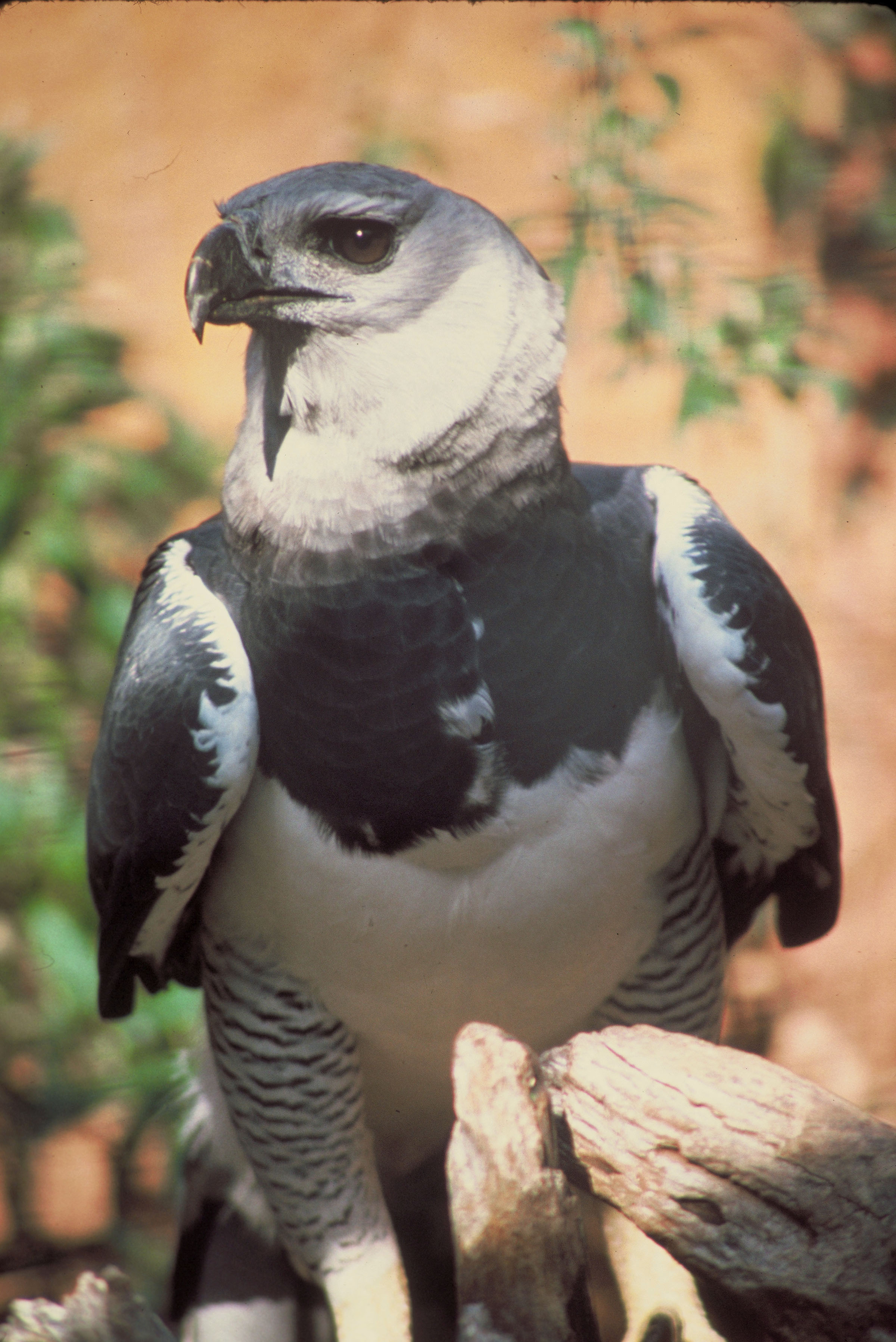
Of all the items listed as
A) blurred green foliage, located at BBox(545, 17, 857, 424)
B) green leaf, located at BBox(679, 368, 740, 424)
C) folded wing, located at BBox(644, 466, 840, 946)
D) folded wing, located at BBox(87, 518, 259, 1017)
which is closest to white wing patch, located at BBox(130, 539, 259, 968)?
folded wing, located at BBox(87, 518, 259, 1017)

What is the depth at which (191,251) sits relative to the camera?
175cm

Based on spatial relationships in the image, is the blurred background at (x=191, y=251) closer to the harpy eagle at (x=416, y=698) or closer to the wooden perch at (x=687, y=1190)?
the harpy eagle at (x=416, y=698)

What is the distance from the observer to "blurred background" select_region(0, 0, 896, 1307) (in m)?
1.68

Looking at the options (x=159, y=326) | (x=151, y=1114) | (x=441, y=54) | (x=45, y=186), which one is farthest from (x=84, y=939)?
(x=441, y=54)

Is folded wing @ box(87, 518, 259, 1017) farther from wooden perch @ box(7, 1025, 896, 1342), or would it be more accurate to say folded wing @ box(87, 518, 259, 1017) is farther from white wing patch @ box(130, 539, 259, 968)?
wooden perch @ box(7, 1025, 896, 1342)

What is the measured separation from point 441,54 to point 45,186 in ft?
2.27

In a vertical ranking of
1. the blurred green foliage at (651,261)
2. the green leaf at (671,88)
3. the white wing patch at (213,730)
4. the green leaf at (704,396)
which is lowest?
the white wing patch at (213,730)

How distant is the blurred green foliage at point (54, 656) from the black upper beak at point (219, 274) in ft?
3.14

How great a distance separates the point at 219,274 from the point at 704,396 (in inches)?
37.7

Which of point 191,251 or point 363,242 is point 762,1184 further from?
point 191,251

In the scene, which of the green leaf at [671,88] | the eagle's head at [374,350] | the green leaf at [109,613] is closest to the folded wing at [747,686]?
the eagle's head at [374,350]

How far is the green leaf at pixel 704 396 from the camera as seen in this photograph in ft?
5.58

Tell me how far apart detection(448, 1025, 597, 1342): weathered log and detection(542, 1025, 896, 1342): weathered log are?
6cm

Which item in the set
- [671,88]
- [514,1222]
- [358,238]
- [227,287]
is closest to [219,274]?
[227,287]
